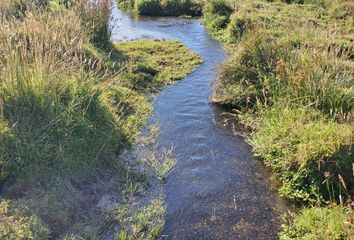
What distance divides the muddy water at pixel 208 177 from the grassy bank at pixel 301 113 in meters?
0.32

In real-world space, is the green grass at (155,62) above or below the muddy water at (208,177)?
above

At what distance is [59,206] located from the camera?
518cm

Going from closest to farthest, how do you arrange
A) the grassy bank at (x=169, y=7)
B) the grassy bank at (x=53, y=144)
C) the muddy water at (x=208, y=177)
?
the grassy bank at (x=53, y=144) → the muddy water at (x=208, y=177) → the grassy bank at (x=169, y=7)

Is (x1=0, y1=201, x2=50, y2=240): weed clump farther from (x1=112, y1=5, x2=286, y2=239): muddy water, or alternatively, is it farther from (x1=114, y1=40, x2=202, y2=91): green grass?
(x1=114, y1=40, x2=202, y2=91): green grass

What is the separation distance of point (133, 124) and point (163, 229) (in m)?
3.30

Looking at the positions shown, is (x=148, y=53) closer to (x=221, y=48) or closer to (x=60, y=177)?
(x=221, y=48)

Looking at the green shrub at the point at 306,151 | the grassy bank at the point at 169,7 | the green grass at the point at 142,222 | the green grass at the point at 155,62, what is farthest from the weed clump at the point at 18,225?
the grassy bank at the point at 169,7

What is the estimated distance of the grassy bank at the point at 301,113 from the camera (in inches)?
221

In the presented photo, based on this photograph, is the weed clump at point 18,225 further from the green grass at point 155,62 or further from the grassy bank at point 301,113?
the green grass at point 155,62

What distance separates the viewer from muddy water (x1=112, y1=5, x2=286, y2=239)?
5465 mm

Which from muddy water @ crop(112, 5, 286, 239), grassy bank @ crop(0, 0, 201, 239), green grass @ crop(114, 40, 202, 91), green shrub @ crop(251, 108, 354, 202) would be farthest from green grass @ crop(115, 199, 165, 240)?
green grass @ crop(114, 40, 202, 91)

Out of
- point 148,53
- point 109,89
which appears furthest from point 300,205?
point 148,53

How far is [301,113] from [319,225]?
259 cm

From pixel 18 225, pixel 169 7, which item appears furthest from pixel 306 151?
pixel 169 7
